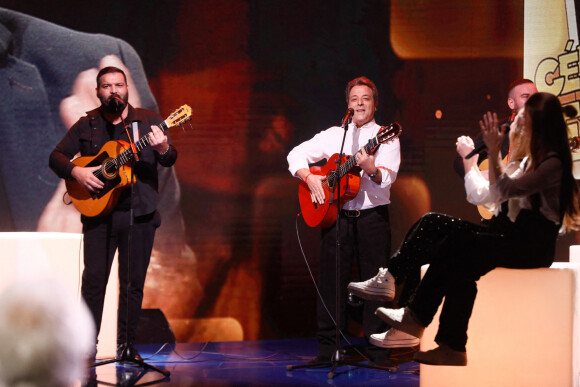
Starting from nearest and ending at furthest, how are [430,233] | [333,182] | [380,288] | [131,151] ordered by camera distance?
[430,233] → [380,288] → [131,151] → [333,182]

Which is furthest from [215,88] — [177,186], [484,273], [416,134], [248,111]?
[484,273]

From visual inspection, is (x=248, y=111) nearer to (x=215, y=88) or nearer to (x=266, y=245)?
(x=215, y=88)

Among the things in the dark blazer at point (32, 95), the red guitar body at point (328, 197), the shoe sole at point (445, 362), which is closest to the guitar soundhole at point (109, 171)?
the red guitar body at point (328, 197)

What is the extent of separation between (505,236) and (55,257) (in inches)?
112

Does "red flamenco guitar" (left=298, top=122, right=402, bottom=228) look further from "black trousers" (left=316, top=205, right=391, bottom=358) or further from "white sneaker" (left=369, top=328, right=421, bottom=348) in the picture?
"white sneaker" (left=369, top=328, right=421, bottom=348)

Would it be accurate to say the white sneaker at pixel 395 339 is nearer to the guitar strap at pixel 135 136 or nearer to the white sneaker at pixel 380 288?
the white sneaker at pixel 380 288

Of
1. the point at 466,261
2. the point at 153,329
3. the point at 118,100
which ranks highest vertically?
the point at 118,100

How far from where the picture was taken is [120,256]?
14.6 feet

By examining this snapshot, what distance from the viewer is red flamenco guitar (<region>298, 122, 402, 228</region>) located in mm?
4184

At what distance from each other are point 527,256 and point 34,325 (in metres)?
2.80

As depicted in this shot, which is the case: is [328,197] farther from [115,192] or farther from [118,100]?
[118,100]

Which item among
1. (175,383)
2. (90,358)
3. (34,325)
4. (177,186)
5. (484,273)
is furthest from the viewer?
(177,186)

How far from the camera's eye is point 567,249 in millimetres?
5910

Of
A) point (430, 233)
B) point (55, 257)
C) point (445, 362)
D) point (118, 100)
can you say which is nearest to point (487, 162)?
point (430, 233)
